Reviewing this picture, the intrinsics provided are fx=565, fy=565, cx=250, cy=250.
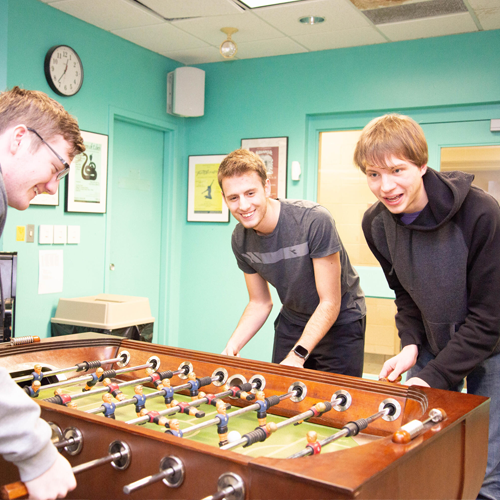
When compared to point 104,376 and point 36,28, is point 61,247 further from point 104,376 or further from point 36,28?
point 104,376

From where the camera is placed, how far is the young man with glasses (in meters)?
1.00

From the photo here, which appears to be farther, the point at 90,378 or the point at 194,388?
the point at 90,378

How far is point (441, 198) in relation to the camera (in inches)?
65.5

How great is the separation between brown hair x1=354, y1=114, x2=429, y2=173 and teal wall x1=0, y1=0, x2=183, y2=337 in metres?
2.43

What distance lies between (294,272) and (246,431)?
921 millimetres

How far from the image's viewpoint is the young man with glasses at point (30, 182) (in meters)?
1.00

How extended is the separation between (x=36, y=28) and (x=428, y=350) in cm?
298

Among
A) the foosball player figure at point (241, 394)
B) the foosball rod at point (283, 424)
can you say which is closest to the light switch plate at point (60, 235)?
the foosball player figure at point (241, 394)

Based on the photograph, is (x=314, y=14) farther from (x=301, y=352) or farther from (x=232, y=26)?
(x=301, y=352)

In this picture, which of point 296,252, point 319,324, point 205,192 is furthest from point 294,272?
point 205,192

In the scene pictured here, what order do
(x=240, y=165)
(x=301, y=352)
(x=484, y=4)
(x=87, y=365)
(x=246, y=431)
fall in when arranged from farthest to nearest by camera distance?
(x=484, y=4), (x=240, y=165), (x=301, y=352), (x=87, y=365), (x=246, y=431)

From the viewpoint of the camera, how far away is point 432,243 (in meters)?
1.73

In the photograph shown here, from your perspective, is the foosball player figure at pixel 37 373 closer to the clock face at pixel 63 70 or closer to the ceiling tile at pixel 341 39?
the clock face at pixel 63 70

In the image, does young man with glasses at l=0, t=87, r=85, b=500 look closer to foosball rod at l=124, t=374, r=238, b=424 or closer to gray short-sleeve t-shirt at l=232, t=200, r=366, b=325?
foosball rod at l=124, t=374, r=238, b=424
